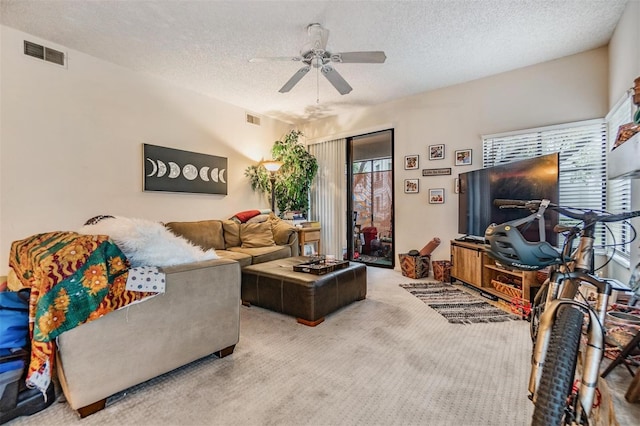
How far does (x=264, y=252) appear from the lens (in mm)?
3926

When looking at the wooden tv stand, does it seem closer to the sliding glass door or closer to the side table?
the sliding glass door

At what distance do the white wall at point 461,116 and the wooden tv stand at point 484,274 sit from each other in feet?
1.75

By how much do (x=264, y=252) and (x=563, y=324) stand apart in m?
3.39

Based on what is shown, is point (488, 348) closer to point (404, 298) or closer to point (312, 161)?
point (404, 298)

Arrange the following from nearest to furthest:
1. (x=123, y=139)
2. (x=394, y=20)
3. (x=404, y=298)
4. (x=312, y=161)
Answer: (x=394, y=20) < (x=404, y=298) < (x=123, y=139) < (x=312, y=161)

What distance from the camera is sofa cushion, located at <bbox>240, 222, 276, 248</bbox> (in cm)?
428

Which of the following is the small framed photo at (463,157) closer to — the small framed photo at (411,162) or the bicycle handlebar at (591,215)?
the small framed photo at (411,162)

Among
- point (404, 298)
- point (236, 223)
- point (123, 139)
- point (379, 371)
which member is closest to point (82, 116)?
point (123, 139)

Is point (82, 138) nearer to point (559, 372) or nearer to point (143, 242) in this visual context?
point (143, 242)

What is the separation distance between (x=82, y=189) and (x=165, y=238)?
2215mm

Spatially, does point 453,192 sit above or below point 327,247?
above

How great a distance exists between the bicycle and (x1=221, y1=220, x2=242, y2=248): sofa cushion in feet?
12.1

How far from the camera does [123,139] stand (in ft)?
11.7

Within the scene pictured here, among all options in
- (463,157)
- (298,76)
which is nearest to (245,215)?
(298,76)
